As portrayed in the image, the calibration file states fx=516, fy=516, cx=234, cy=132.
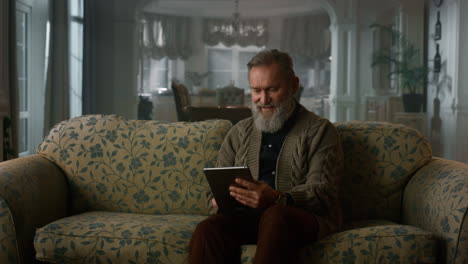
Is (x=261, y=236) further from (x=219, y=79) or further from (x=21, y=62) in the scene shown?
(x=219, y=79)

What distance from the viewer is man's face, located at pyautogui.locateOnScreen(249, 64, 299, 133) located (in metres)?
2.13

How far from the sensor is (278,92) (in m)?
2.15

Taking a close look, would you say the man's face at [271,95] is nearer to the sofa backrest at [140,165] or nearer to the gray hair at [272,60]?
the gray hair at [272,60]

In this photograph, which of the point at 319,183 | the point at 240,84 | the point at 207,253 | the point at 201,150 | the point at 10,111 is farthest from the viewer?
the point at 240,84

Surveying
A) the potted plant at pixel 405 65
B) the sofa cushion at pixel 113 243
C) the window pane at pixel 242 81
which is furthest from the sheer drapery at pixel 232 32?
the sofa cushion at pixel 113 243

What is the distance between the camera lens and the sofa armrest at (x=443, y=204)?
1.77m

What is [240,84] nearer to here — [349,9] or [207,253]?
[349,9]

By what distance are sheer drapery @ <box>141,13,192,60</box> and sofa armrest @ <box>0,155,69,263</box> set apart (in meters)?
7.69

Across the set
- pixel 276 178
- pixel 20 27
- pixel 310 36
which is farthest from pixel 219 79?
pixel 276 178

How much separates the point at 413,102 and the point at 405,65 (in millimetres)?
560

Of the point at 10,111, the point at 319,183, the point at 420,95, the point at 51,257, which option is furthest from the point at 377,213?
the point at 420,95

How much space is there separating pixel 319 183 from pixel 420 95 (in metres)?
Result: 5.47

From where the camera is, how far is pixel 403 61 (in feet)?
23.8

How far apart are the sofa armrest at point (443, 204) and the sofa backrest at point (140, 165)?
905 millimetres
